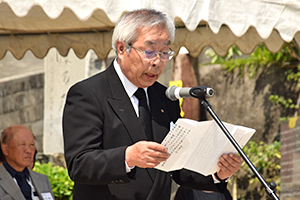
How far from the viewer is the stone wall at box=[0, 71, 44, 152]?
10.6 metres

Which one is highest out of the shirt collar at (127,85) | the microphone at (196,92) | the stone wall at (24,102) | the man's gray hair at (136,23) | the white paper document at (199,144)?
the man's gray hair at (136,23)

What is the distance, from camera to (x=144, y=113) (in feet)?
8.09

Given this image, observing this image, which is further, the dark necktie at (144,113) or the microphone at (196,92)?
the dark necktie at (144,113)

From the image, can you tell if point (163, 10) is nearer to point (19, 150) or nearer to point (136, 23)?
point (136, 23)

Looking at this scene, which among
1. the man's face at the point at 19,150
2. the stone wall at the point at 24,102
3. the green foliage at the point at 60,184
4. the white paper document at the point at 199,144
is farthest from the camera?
the stone wall at the point at 24,102

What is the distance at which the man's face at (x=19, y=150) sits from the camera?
15.7 ft

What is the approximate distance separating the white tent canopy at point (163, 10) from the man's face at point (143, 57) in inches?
28.3

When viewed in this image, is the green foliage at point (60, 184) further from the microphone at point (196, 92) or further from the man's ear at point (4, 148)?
the microphone at point (196, 92)

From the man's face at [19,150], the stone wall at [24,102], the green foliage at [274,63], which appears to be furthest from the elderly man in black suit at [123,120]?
the stone wall at [24,102]

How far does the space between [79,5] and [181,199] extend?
2186 mm

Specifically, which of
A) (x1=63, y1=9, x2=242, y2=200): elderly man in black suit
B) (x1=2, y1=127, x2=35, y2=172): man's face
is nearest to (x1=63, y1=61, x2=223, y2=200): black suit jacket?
(x1=63, y1=9, x2=242, y2=200): elderly man in black suit

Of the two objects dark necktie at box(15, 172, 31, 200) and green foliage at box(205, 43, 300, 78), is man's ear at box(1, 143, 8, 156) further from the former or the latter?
green foliage at box(205, 43, 300, 78)

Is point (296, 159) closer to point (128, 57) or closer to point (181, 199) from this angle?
point (181, 199)

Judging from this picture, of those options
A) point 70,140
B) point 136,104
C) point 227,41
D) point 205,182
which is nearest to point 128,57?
point 136,104
